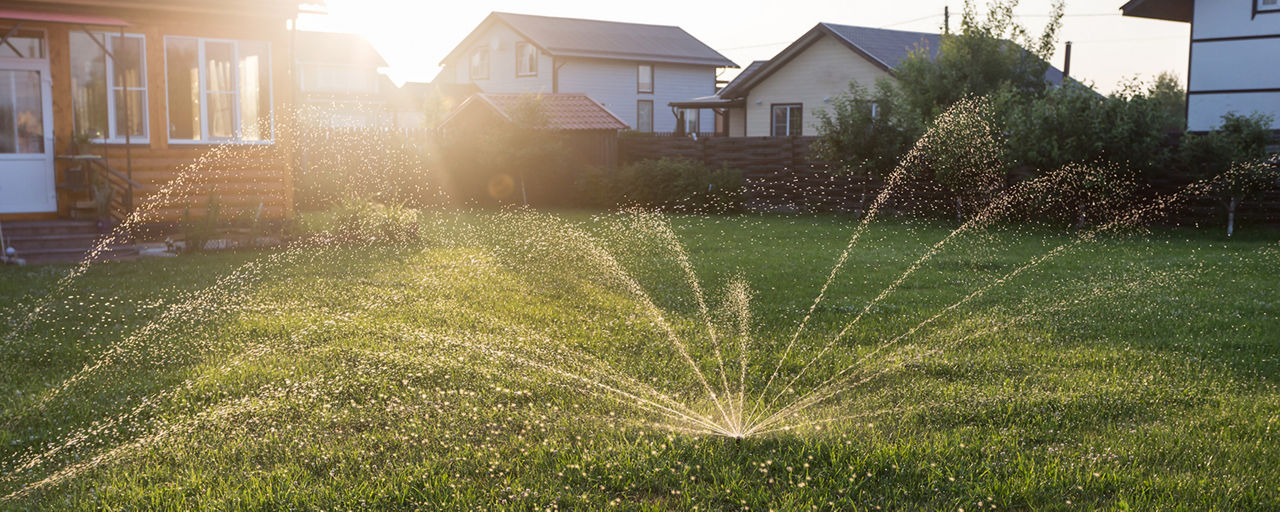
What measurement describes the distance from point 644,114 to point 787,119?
12479 millimetres

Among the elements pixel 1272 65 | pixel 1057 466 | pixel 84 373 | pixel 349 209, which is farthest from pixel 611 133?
pixel 1057 466

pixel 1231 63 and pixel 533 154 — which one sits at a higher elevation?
pixel 1231 63

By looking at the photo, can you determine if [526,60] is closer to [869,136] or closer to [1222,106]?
[869,136]

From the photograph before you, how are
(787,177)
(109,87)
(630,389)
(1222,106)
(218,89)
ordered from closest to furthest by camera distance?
(630,389) < (109,87) < (218,89) < (1222,106) < (787,177)

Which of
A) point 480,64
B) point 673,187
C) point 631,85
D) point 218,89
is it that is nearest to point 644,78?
point 631,85

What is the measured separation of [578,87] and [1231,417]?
134ft

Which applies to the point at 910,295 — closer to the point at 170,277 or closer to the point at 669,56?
the point at 170,277

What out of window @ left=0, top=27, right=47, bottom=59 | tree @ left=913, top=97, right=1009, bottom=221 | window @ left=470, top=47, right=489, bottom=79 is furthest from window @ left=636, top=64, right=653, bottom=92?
window @ left=0, top=27, right=47, bottom=59

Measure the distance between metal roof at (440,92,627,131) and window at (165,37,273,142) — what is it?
10015mm

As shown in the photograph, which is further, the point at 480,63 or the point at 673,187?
the point at 480,63

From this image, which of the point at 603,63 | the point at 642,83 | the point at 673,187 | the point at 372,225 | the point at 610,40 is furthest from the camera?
the point at 642,83

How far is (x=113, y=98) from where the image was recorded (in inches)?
625

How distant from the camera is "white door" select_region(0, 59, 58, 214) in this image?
1520 cm

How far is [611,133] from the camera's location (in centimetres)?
2852
